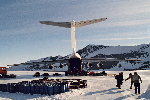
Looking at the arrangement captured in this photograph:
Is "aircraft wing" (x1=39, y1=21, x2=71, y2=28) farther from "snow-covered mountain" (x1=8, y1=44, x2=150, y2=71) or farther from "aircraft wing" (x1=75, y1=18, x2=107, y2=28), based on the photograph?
"snow-covered mountain" (x1=8, y1=44, x2=150, y2=71)

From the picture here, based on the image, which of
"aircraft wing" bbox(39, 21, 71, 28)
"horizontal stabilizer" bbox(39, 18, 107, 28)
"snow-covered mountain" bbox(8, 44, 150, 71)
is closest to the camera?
"horizontal stabilizer" bbox(39, 18, 107, 28)

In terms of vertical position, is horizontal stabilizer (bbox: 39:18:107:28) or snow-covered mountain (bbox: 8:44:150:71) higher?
horizontal stabilizer (bbox: 39:18:107:28)

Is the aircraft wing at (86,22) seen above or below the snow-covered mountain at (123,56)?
above

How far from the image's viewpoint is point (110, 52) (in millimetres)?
127250

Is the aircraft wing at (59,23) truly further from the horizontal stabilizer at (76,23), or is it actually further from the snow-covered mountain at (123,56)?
the snow-covered mountain at (123,56)

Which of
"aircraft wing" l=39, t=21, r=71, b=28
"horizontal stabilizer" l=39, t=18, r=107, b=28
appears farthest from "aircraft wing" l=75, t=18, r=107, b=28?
"aircraft wing" l=39, t=21, r=71, b=28

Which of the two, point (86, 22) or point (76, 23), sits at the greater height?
point (76, 23)

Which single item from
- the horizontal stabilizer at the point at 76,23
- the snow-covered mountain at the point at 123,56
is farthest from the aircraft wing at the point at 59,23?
the snow-covered mountain at the point at 123,56

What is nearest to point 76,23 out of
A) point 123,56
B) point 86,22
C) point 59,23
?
point 86,22

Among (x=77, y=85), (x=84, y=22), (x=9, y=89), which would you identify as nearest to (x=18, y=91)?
(x=9, y=89)

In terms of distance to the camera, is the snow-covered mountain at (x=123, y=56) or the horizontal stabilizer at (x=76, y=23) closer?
the horizontal stabilizer at (x=76, y=23)

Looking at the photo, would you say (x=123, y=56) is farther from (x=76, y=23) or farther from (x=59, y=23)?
(x=59, y=23)

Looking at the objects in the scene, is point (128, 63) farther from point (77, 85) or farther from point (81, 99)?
point (81, 99)

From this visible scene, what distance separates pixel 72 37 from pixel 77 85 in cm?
2111
